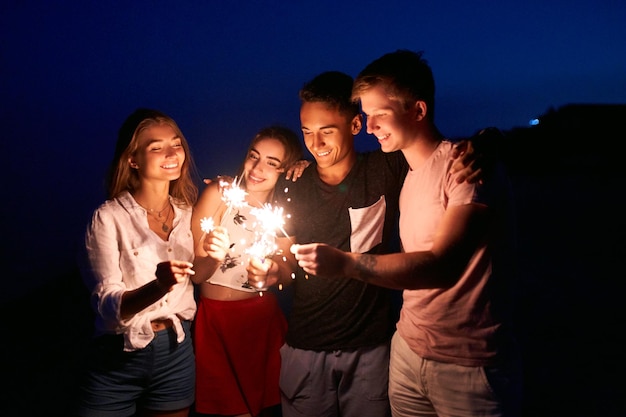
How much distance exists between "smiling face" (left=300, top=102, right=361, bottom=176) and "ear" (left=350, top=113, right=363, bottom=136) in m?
0.03

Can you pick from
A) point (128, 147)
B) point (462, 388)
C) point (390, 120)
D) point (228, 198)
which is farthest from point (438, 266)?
point (128, 147)

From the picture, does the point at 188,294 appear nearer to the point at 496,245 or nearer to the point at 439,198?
the point at 439,198

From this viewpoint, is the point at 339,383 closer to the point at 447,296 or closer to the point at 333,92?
the point at 447,296

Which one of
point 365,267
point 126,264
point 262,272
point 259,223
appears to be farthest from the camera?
point 259,223

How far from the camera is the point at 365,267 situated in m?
2.27

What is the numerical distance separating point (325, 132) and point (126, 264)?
1491 mm

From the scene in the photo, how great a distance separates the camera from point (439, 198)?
238cm

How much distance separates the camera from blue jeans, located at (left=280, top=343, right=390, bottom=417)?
2951 mm

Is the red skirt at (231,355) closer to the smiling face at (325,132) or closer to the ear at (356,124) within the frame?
the smiling face at (325,132)

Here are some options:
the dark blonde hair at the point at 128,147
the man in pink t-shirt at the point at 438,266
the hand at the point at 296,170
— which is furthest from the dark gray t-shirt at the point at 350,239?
the dark blonde hair at the point at 128,147

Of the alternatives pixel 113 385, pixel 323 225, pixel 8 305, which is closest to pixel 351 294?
pixel 323 225

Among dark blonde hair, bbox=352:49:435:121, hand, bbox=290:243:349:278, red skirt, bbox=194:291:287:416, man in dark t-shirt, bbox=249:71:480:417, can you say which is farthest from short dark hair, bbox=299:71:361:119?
red skirt, bbox=194:291:287:416

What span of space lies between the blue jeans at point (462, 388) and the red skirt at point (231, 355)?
4.35 feet

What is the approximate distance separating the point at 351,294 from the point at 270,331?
898mm
